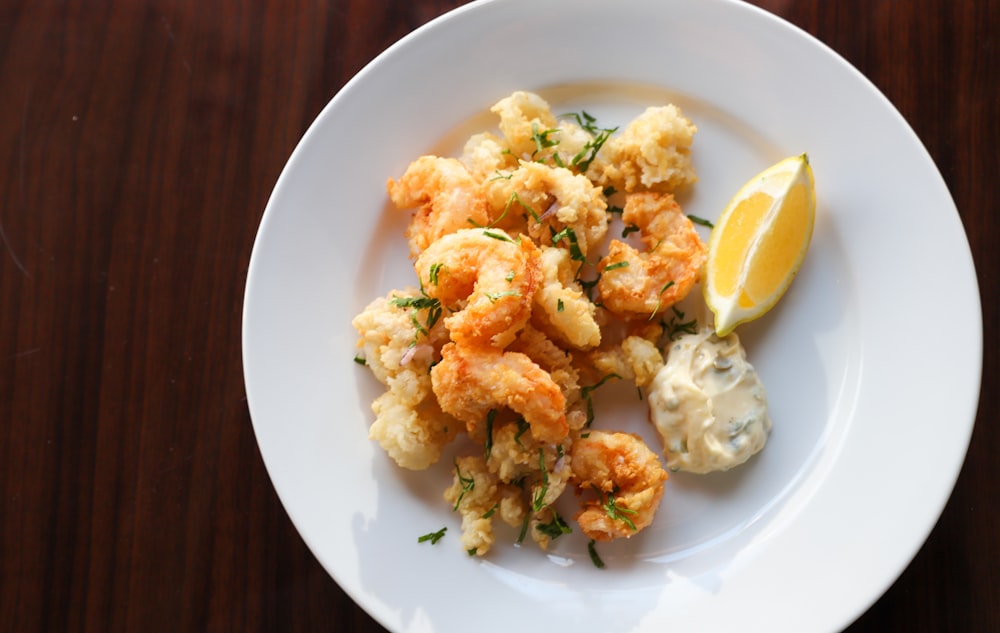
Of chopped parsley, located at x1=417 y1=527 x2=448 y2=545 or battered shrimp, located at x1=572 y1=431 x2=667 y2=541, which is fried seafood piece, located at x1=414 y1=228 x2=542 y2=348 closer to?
battered shrimp, located at x1=572 y1=431 x2=667 y2=541

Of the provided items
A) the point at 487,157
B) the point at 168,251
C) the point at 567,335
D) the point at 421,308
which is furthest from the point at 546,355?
the point at 168,251

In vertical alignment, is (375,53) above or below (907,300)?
above

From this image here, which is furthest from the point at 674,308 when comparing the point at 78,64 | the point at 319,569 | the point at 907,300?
the point at 78,64

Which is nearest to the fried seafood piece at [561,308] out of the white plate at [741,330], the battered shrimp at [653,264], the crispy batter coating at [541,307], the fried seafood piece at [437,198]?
the crispy batter coating at [541,307]

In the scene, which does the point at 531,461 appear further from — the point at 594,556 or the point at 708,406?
the point at 708,406

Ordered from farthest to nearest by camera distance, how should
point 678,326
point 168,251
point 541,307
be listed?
point 168,251, point 678,326, point 541,307

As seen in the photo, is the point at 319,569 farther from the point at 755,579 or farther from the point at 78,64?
the point at 78,64

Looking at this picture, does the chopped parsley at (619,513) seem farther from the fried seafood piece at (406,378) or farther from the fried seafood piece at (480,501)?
the fried seafood piece at (406,378)
